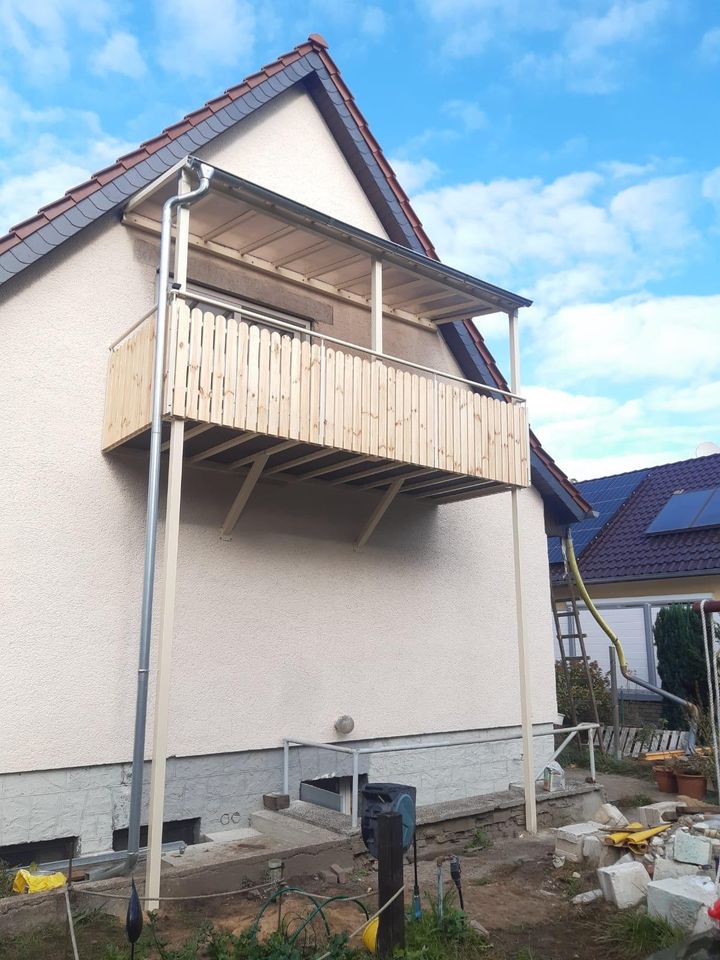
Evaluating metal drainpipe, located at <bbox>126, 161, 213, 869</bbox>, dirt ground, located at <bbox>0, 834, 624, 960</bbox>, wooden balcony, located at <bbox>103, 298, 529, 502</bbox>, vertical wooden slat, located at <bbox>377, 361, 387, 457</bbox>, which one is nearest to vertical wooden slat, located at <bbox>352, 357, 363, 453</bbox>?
wooden balcony, located at <bbox>103, 298, 529, 502</bbox>

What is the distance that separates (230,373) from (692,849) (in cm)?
572

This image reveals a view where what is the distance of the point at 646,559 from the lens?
53.5 ft

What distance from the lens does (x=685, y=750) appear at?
12391 mm

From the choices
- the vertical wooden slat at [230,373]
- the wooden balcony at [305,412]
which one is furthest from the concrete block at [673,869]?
the vertical wooden slat at [230,373]

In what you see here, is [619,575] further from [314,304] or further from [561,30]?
[561,30]

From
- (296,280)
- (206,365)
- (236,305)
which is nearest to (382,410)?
(206,365)

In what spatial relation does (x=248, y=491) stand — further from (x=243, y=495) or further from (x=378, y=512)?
(x=378, y=512)

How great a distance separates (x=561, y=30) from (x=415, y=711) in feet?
27.4

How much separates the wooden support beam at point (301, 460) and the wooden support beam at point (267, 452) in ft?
0.92

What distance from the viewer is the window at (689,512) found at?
1603 cm

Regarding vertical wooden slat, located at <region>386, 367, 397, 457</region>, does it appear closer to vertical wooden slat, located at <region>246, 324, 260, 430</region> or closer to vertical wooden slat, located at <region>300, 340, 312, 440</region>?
vertical wooden slat, located at <region>300, 340, 312, 440</region>

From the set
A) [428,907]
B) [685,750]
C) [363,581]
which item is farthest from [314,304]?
[685,750]

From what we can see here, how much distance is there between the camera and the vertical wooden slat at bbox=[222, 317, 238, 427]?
7.03m

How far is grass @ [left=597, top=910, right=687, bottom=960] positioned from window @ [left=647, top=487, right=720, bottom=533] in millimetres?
11348
